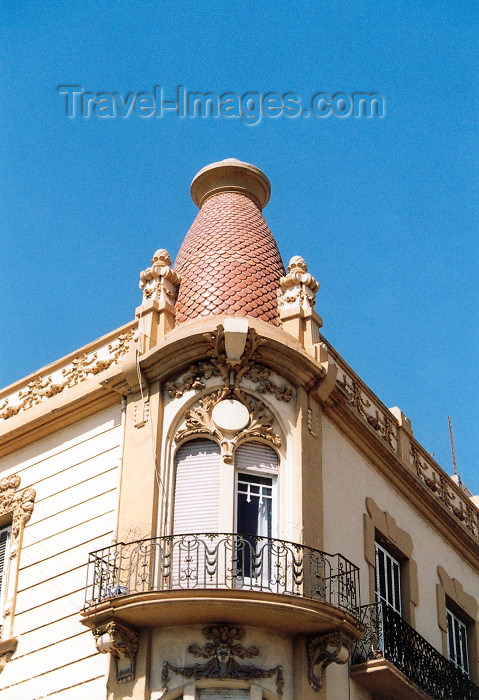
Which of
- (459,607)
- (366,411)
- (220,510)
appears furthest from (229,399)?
(459,607)

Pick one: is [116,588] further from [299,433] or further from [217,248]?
[217,248]

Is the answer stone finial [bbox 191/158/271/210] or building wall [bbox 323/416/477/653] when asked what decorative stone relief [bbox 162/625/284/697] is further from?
stone finial [bbox 191/158/271/210]

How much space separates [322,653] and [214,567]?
1.77m

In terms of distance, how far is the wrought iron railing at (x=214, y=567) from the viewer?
726 inches

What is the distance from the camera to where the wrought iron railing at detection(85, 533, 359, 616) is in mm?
18438

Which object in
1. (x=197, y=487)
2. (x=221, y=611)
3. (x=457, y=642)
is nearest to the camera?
(x=221, y=611)

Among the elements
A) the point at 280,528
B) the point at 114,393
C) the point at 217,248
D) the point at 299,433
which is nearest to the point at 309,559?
the point at 280,528

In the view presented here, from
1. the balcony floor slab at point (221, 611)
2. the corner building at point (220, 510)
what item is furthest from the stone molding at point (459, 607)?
the balcony floor slab at point (221, 611)

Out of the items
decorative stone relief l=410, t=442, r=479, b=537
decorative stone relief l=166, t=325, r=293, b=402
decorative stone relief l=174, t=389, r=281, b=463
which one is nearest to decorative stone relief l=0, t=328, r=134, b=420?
decorative stone relief l=166, t=325, r=293, b=402

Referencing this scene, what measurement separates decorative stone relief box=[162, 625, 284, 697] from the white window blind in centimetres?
163

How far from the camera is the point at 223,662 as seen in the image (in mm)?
17906

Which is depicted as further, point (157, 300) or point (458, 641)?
point (458, 641)

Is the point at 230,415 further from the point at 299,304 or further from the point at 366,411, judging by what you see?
the point at 366,411

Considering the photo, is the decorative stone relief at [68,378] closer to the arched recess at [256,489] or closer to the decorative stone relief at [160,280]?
the decorative stone relief at [160,280]
